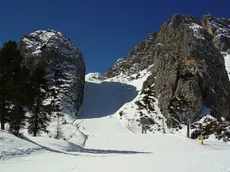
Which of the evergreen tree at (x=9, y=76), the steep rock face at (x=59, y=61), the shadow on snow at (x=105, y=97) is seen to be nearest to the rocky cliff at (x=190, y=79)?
the shadow on snow at (x=105, y=97)

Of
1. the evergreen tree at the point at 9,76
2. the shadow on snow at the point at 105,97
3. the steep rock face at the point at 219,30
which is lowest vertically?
the evergreen tree at the point at 9,76

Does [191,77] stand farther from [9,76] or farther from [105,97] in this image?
[9,76]

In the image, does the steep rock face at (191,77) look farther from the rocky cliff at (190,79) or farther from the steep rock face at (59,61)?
the steep rock face at (59,61)

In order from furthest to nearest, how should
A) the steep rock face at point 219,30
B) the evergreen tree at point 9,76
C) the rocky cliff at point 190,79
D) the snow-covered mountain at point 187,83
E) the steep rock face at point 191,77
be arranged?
the steep rock face at point 219,30 → the steep rock face at point 191,77 → the rocky cliff at point 190,79 → the snow-covered mountain at point 187,83 → the evergreen tree at point 9,76

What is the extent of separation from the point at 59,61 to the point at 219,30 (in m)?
104

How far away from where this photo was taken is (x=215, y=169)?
9852 millimetres

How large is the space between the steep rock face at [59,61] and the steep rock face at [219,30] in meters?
79.3

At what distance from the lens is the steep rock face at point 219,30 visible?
6225 inches

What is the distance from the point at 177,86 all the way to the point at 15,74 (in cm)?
6701

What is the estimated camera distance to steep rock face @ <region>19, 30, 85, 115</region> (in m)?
100

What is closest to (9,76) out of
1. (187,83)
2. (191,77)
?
(187,83)

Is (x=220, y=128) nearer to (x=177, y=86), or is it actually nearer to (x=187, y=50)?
(x=177, y=86)

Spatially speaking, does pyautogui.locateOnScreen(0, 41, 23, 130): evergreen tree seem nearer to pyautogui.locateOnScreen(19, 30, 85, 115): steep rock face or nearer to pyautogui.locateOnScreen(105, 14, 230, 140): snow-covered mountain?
pyautogui.locateOnScreen(105, 14, 230, 140): snow-covered mountain

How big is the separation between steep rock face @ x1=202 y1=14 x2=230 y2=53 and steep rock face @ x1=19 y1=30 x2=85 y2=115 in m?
79.3
